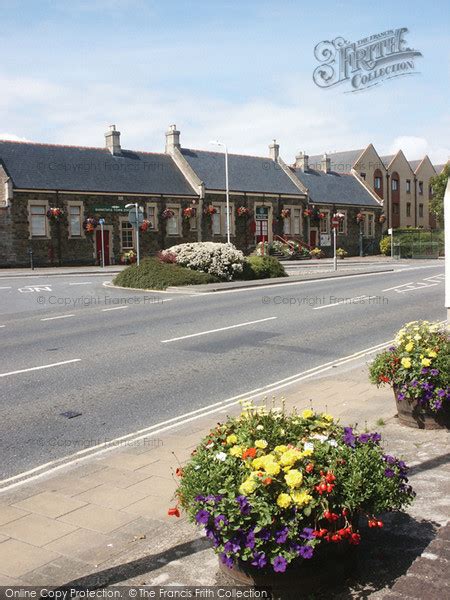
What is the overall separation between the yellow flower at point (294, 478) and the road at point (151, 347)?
3940 millimetres

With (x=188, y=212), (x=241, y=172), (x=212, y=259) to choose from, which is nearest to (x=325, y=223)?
(x=241, y=172)

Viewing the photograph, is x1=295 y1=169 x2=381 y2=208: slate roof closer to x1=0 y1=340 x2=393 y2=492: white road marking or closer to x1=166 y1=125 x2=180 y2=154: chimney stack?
x1=166 y1=125 x2=180 y2=154: chimney stack

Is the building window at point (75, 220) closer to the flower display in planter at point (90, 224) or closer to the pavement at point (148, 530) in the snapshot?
the flower display in planter at point (90, 224)

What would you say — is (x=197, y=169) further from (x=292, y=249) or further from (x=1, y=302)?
(x=1, y=302)

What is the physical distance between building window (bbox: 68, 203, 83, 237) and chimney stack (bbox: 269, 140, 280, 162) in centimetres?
2383

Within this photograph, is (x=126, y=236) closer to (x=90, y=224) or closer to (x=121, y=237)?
(x=121, y=237)

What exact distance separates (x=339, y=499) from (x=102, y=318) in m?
14.8

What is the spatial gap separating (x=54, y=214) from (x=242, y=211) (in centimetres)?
1700

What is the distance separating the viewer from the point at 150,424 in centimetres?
790

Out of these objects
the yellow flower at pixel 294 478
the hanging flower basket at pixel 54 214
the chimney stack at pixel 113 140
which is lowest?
the yellow flower at pixel 294 478

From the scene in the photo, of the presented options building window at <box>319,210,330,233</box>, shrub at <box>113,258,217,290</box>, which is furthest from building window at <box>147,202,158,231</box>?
shrub at <box>113,258,217,290</box>

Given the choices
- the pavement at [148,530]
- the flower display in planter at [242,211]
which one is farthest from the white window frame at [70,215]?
the pavement at [148,530]

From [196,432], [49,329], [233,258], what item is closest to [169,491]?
[196,432]

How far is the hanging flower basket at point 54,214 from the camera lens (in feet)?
141
